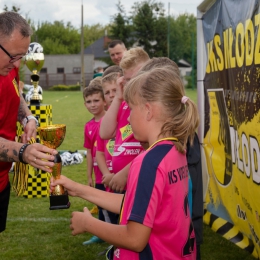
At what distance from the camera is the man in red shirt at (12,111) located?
283cm

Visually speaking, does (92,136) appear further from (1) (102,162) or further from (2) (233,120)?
(2) (233,120)

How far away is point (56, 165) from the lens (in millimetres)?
2703

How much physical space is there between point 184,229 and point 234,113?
2137 millimetres

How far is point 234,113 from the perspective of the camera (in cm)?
422

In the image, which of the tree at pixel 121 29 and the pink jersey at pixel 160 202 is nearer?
the pink jersey at pixel 160 202

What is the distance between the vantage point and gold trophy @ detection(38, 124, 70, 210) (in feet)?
8.86

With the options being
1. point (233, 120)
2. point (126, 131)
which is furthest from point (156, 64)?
point (233, 120)

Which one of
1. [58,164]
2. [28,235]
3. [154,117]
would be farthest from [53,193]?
[28,235]

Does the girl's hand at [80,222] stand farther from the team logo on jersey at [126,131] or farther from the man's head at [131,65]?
the man's head at [131,65]

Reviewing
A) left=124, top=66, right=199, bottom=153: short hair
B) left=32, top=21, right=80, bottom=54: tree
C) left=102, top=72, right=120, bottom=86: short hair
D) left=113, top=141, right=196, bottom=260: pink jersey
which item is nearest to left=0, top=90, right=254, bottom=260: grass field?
left=102, top=72, right=120, bottom=86: short hair

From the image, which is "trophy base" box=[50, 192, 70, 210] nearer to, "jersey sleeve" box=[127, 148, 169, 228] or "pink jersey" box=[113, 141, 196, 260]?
"pink jersey" box=[113, 141, 196, 260]

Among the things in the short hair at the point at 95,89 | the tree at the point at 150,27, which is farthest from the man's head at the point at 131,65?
the tree at the point at 150,27

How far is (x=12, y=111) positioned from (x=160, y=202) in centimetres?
178

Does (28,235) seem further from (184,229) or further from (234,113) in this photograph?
(184,229)
